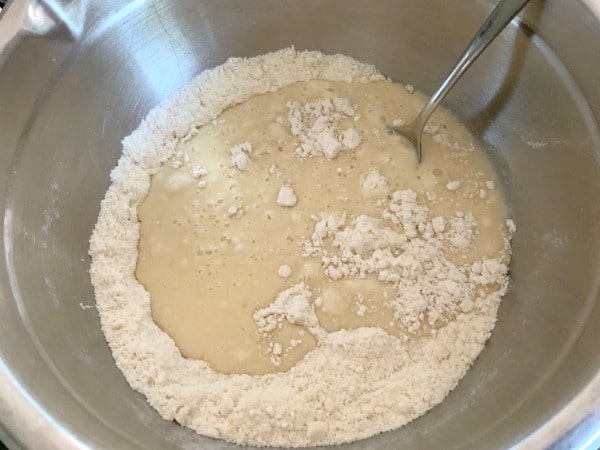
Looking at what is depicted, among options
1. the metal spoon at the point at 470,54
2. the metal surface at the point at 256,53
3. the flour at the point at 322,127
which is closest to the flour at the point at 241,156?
the flour at the point at 322,127

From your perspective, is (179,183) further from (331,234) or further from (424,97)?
(424,97)

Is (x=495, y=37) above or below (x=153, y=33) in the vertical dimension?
below

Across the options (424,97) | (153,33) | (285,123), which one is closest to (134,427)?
(285,123)

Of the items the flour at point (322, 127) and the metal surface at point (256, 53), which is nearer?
the metal surface at point (256, 53)

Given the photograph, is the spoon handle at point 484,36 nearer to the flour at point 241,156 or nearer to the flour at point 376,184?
the flour at point 376,184

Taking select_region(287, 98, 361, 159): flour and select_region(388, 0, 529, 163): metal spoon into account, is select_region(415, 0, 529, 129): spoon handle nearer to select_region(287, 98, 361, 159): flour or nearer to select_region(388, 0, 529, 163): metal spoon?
select_region(388, 0, 529, 163): metal spoon

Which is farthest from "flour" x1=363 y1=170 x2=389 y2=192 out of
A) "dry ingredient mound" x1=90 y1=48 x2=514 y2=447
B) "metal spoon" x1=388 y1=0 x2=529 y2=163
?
"metal spoon" x1=388 y1=0 x2=529 y2=163
